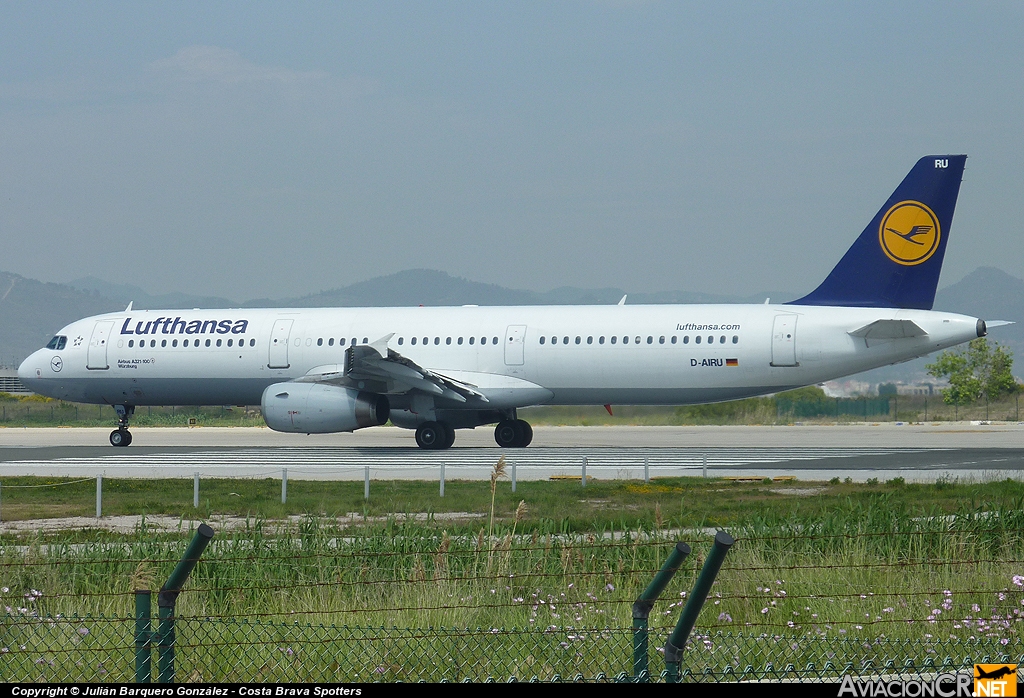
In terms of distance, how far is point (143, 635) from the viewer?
22.3ft

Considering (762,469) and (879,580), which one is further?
(762,469)

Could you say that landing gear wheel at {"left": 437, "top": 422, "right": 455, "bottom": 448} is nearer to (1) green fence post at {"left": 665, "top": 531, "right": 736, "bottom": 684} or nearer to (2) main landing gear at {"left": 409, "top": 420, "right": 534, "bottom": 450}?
(2) main landing gear at {"left": 409, "top": 420, "right": 534, "bottom": 450}

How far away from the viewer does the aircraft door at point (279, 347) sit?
3603cm

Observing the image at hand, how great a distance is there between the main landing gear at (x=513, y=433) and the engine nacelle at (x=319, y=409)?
197 inches

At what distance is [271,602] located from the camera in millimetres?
10859

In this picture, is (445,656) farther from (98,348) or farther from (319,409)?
(98,348)

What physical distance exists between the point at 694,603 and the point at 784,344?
26.0 meters

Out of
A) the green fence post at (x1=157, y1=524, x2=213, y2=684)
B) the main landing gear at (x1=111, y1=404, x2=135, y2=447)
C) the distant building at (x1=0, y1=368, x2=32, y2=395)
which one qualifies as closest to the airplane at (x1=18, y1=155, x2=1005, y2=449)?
the main landing gear at (x1=111, y1=404, x2=135, y2=447)

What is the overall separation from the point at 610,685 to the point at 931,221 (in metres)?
28.1

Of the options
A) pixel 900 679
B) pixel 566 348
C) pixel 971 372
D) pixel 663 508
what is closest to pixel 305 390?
pixel 566 348

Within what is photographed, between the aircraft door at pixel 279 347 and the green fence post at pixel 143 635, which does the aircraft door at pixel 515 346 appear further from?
the green fence post at pixel 143 635

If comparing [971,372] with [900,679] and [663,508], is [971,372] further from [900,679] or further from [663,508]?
[900,679]

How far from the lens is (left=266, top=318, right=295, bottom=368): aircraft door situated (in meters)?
36.0

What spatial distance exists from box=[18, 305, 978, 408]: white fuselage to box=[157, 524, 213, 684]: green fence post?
26219 mm
